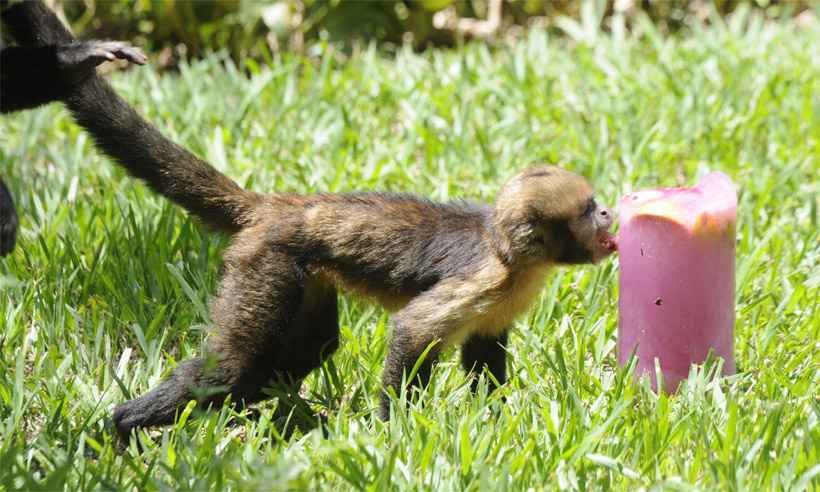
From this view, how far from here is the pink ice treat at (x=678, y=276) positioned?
4.46 metres

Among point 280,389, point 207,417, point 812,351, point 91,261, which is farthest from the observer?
point 91,261

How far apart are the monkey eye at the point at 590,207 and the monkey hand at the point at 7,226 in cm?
195

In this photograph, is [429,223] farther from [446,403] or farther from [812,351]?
[812,351]

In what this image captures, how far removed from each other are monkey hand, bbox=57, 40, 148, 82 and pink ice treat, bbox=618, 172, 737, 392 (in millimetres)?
1908

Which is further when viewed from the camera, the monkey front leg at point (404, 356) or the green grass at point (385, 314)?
the monkey front leg at point (404, 356)

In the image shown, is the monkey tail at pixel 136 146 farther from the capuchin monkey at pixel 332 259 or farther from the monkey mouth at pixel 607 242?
the monkey mouth at pixel 607 242

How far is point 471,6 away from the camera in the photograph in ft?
32.3

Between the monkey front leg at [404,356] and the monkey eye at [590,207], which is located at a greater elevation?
the monkey eye at [590,207]

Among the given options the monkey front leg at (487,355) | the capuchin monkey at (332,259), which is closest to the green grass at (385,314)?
the monkey front leg at (487,355)

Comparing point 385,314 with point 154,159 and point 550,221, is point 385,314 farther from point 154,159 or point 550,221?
point 154,159


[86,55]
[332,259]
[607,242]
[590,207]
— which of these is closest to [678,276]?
[607,242]

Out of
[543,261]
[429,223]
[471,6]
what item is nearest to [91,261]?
[429,223]

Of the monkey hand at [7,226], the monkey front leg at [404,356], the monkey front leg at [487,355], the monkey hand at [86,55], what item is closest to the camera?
the monkey hand at [7,226]

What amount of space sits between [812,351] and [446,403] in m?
1.59
